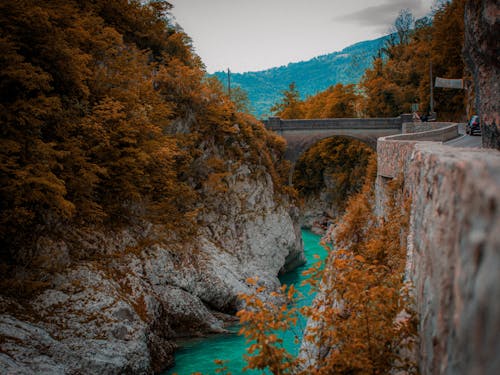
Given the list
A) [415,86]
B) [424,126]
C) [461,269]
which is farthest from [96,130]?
[415,86]

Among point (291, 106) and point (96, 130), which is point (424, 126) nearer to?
point (96, 130)

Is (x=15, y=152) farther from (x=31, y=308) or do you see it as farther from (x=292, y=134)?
(x=292, y=134)

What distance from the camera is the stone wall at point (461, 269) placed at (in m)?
1.96

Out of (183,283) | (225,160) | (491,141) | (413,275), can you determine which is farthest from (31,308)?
(225,160)

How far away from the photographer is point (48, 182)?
9555 mm

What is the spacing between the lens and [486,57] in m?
8.64

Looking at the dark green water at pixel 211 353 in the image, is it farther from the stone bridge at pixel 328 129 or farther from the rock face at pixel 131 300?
the stone bridge at pixel 328 129

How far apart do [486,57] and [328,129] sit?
23.1 metres

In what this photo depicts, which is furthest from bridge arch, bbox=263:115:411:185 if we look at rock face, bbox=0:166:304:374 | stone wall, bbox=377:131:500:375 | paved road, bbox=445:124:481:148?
stone wall, bbox=377:131:500:375

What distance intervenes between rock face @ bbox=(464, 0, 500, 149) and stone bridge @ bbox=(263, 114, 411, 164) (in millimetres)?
22185

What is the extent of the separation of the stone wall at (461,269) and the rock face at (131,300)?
8109 mm

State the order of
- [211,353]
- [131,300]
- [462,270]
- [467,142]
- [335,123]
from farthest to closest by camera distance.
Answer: [335,123], [467,142], [211,353], [131,300], [462,270]

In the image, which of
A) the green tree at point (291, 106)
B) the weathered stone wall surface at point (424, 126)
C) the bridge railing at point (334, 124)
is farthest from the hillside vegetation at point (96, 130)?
the green tree at point (291, 106)

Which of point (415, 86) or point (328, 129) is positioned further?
point (415, 86)
